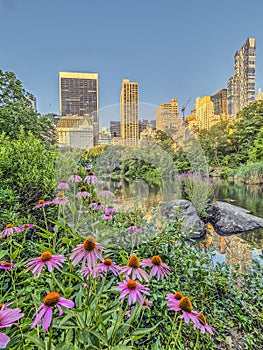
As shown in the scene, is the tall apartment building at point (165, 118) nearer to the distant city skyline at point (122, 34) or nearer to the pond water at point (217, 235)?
the pond water at point (217, 235)

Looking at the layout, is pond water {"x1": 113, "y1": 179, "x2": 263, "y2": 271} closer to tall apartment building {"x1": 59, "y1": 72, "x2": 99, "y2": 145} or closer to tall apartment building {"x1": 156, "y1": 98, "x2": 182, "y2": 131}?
tall apartment building {"x1": 156, "y1": 98, "x2": 182, "y2": 131}

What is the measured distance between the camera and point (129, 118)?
1.38 m

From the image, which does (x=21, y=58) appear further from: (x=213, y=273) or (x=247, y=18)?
(x=213, y=273)

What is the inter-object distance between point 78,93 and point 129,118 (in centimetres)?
105

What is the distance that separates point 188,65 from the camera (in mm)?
3504

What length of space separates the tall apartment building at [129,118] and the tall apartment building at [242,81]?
32.7ft

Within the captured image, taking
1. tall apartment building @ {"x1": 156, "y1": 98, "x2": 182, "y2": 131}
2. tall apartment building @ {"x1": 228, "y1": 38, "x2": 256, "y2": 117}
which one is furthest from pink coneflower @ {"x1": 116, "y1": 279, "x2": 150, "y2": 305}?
tall apartment building @ {"x1": 228, "y1": 38, "x2": 256, "y2": 117}

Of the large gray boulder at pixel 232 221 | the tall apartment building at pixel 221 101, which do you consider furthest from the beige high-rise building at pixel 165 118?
the tall apartment building at pixel 221 101

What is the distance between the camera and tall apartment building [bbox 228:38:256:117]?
9398mm

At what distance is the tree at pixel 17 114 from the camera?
3736 millimetres

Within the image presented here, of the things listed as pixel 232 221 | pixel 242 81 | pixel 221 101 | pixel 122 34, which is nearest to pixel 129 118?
pixel 232 221

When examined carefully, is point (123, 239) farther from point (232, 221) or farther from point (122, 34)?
point (122, 34)

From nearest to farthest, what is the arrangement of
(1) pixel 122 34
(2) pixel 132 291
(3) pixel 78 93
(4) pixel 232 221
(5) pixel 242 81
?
(2) pixel 132 291 < (3) pixel 78 93 < (4) pixel 232 221 < (1) pixel 122 34 < (5) pixel 242 81

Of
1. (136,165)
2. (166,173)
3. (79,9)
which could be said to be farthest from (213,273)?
(79,9)
